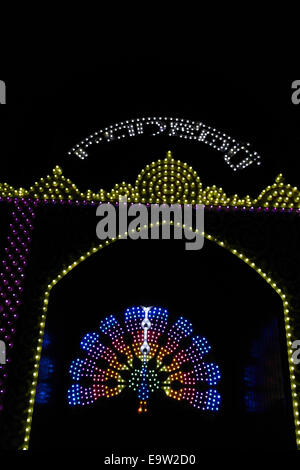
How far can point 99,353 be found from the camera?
10.3m

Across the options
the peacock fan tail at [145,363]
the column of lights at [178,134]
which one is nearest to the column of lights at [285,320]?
the column of lights at [178,134]

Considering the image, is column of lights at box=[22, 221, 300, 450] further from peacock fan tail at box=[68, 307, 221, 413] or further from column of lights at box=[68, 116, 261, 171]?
peacock fan tail at box=[68, 307, 221, 413]

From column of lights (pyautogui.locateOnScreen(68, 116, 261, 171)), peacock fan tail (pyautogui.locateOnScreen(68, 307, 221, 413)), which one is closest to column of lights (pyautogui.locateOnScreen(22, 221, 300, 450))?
column of lights (pyautogui.locateOnScreen(68, 116, 261, 171))

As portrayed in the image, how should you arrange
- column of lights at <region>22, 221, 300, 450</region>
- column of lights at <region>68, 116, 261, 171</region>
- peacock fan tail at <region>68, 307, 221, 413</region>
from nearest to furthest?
column of lights at <region>22, 221, 300, 450</region>, column of lights at <region>68, 116, 261, 171</region>, peacock fan tail at <region>68, 307, 221, 413</region>

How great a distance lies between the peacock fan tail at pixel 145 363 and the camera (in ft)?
31.9

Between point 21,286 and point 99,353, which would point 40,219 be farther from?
point 99,353

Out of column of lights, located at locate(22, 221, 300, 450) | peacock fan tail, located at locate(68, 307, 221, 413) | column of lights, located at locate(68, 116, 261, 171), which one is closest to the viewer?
column of lights, located at locate(22, 221, 300, 450)

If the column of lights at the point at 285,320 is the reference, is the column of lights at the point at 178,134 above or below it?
above

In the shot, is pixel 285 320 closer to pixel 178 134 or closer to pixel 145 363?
pixel 178 134

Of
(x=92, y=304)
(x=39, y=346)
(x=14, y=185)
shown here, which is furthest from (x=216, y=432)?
(x=14, y=185)

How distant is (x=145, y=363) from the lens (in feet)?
33.2

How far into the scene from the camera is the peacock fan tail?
31.9ft

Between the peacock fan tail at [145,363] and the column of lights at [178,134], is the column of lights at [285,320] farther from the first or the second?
the peacock fan tail at [145,363]
